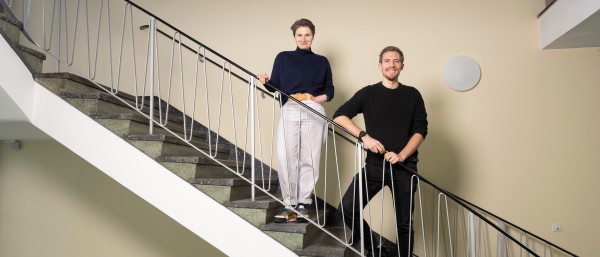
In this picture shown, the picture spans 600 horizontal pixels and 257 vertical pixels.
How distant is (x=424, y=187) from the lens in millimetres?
4363

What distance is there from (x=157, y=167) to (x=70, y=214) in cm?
252

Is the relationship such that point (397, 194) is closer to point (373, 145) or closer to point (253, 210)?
point (373, 145)

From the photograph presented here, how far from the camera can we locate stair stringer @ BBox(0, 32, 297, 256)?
2922mm

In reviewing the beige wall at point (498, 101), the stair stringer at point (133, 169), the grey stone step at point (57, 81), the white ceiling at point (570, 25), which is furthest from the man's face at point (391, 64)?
the grey stone step at point (57, 81)

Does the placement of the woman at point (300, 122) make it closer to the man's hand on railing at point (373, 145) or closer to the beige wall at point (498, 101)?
the man's hand on railing at point (373, 145)

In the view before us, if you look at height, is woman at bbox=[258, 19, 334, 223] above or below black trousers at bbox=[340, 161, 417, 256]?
above

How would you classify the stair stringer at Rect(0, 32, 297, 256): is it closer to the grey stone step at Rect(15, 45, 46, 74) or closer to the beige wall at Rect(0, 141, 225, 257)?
the grey stone step at Rect(15, 45, 46, 74)

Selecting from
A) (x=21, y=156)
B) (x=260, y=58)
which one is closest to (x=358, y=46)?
(x=260, y=58)

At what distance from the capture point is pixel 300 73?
10.4 ft

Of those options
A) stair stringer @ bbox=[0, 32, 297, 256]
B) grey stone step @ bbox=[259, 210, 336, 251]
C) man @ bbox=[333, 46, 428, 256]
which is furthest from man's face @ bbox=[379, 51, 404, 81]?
stair stringer @ bbox=[0, 32, 297, 256]

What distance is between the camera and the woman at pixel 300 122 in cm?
307

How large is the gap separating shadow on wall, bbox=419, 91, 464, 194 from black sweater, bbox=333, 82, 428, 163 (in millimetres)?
1540

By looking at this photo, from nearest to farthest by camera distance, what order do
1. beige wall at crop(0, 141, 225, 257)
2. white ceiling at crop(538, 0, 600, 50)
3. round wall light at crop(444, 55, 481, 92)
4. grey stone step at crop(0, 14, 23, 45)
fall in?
grey stone step at crop(0, 14, 23, 45), white ceiling at crop(538, 0, 600, 50), round wall light at crop(444, 55, 481, 92), beige wall at crop(0, 141, 225, 257)

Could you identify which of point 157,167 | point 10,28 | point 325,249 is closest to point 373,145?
point 325,249
